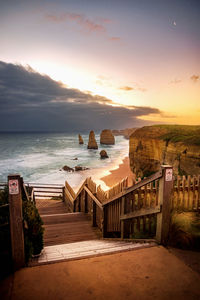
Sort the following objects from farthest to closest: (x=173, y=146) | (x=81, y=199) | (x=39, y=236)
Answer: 1. (x=173, y=146)
2. (x=81, y=199)
3. (x=39, y=236)

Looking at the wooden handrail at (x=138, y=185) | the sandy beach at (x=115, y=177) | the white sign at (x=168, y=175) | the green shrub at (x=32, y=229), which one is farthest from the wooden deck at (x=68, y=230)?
the sandy beach at (x=115, y=177)

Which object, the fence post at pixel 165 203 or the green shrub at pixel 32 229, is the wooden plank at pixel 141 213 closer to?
the fence post at pixel 165 203

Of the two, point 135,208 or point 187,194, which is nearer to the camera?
point 135,208

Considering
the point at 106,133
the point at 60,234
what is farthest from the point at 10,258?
the point at 106,133

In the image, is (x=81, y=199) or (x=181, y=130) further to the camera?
(x=181, y=130)

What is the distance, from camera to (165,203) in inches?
153

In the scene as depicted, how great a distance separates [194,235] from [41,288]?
320 centimetres

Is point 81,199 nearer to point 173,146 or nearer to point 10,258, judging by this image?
point 10,258

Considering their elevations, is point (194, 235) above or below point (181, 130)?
below

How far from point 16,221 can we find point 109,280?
1.86 m

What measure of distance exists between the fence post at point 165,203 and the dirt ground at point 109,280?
48cm

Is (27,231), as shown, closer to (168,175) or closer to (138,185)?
(138,185)

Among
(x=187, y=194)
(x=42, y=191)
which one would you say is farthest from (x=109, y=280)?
(x=42, y=191)

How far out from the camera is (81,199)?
917 cm
